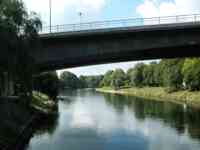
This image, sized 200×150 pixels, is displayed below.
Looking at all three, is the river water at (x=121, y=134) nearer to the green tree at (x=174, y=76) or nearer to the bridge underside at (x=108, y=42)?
the bridge underside at (x=108, y=42)

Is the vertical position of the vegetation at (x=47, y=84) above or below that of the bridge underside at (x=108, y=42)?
below

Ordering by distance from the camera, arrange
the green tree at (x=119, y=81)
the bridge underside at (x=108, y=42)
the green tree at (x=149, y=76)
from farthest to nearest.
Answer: the green tree at (x=119, y=81)
the green tree at (x=149, y=76)
the bridge underside at (x=108, y=42)

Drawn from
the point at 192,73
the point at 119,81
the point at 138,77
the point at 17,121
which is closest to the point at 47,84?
the point at 192,73

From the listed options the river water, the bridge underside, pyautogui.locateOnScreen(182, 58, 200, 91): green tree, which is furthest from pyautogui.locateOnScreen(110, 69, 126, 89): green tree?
the bridge underside

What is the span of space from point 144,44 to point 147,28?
1555 millimetres

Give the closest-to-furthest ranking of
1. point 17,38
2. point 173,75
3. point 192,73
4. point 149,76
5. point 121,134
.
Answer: point 17,38 → point 121,134 → point 192,73 → point 173,75 → point 149,76

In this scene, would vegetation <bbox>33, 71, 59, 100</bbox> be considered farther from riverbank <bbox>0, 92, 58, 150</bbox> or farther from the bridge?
the bridge

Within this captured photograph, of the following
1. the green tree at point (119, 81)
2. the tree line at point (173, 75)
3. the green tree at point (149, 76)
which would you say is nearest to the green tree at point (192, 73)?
the tree line at point (173, 75)

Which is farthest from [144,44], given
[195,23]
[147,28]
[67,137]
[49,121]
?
[49,121]

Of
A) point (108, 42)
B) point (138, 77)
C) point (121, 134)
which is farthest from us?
point (138, 77)

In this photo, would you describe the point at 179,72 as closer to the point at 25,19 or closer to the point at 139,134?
the point at 139,134

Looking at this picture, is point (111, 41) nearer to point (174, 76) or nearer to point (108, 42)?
point (108, 42)

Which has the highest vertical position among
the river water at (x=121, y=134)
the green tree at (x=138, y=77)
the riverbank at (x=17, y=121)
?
the green tree at (x=138, y=77)

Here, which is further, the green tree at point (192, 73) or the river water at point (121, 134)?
the green tree at point (192, 73)
